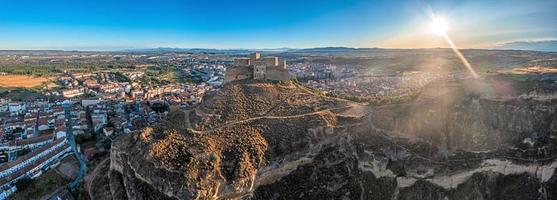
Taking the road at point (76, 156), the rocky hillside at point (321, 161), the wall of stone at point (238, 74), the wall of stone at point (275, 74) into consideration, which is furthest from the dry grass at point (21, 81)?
the rocky hillside at point (321, 161)

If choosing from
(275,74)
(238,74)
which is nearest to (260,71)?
(275,74)

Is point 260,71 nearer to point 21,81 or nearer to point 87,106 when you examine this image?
point 87,106

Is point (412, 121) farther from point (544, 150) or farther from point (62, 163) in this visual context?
point (62, 163)

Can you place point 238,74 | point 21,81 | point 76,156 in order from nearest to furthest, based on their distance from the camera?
1. point 238,74
2. point 76,156
3. point 21,81

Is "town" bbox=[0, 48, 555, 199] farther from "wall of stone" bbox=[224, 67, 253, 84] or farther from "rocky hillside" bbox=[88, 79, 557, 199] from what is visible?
"rocky hillside" bbox=[88, 79, 557, 199]

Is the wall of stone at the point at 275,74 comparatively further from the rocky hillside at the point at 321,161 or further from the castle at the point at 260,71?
the rocky hillside at the point at 321,161

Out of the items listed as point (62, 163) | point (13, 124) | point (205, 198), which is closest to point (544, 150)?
point (205, 198)

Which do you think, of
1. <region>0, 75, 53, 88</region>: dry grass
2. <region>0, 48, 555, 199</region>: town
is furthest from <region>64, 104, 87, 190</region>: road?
<region>0, 75, 53, 88</region>: dry grass
